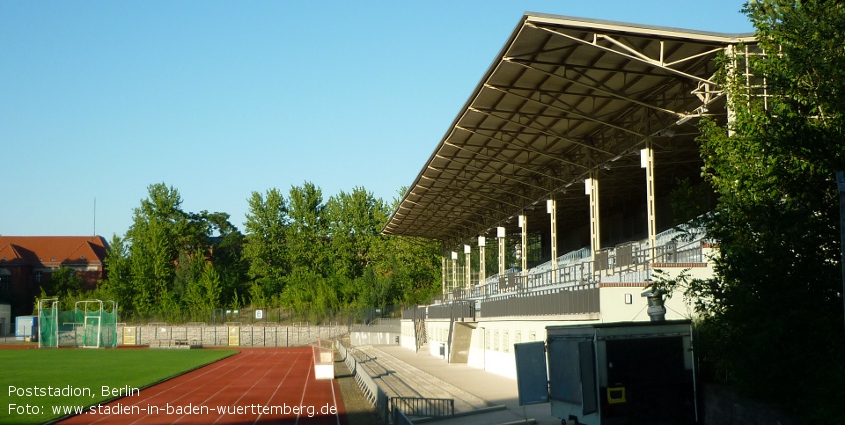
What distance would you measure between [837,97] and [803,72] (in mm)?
618

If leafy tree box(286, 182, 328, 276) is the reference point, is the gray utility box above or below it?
below

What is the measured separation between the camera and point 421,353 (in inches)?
2208

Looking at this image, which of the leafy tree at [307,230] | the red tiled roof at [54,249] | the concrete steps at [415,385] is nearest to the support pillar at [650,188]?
the concrete steps at [415,385]

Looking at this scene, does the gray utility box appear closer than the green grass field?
Yes

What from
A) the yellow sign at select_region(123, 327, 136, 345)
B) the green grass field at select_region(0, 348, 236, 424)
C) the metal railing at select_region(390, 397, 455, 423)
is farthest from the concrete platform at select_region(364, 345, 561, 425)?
the yellow sign at select_region(123, 327, 136, 345)

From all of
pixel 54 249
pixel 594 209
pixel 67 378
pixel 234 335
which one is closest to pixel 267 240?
pixel 234 335

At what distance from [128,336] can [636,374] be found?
265 ft

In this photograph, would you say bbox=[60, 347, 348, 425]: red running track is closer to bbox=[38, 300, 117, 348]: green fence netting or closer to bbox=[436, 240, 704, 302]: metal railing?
bbox=[436, 240, 704, 302]: metal railing

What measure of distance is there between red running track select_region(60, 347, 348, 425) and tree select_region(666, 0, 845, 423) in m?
14.6

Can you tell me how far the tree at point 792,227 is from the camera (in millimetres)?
11664

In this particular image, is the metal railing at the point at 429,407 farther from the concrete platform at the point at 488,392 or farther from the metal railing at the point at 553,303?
the metal railing at the point at 553,303

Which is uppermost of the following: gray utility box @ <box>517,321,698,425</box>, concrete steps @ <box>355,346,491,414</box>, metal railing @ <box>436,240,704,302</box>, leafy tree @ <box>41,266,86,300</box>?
leafy tree @ <box>41,266,86,300</box>

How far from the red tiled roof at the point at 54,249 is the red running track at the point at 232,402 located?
9293cm

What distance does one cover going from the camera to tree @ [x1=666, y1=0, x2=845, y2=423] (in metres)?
11.7
